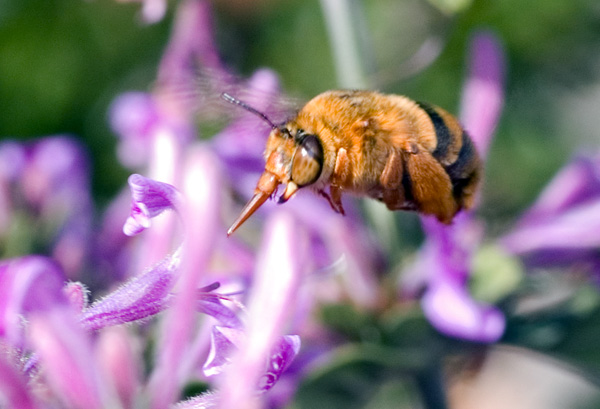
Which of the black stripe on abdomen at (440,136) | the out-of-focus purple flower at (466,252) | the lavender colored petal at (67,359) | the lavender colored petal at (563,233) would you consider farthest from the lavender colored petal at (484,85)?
the lavender colored petal at (67,359)

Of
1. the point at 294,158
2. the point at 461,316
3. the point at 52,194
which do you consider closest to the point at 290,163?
the point at 294,158

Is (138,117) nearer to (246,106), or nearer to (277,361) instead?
(246,106)

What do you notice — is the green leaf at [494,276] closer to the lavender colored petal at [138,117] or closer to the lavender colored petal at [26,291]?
the lavender colored petal at [138,117]

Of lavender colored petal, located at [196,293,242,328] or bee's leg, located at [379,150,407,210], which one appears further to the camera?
bee's leg, located at [379,150,407,210]

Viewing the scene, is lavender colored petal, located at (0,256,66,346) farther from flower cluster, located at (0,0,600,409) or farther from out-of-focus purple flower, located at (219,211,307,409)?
out-of-focus purple flower, located at (219,211,307,409)

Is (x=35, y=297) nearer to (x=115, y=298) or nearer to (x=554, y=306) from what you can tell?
(x=115, y=298)

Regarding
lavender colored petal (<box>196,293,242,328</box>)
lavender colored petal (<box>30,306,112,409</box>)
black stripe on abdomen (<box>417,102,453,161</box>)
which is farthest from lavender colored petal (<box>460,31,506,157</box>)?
lavender colored petal (<box>30,306,112,409</box>)

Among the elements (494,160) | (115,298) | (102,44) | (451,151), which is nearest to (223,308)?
(115,298)
